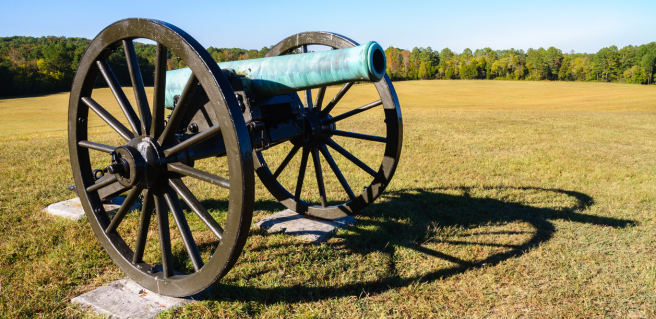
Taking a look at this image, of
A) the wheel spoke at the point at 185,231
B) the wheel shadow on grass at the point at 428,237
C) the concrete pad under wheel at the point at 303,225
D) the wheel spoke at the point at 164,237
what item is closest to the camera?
the wheel spoke at the point at 185,231

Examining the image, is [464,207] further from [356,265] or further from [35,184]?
[35,184]

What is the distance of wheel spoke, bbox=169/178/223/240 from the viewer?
2445 mm

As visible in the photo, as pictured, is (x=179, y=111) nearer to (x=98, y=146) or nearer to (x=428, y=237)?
(x=98, y=146)

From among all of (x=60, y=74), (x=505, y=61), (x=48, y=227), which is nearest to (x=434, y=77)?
(x=505, y=61)

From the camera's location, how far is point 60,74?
48.3 m

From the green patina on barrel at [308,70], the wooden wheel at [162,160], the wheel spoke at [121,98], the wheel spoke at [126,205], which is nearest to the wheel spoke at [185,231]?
the wooden wheel at [162,160]

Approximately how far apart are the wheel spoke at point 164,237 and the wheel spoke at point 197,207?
21cm

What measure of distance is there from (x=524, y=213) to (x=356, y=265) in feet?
8.12

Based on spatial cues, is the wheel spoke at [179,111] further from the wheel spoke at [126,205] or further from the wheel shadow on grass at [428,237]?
the wheel shadow on grass at [428,237]

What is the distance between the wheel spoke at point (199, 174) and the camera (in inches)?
92.0

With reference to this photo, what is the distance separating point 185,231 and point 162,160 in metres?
0.48

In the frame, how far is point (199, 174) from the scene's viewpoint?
2.41 meters

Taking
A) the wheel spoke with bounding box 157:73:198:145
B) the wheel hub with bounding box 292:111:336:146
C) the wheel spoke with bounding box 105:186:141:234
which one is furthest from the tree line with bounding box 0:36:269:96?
the wheel spoke with bounding box 157:73:198:145

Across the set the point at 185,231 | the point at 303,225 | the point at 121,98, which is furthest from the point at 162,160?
the point at 303,225
